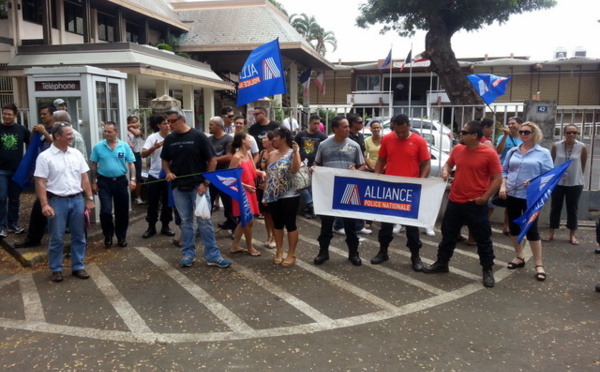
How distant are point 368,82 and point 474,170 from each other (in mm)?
37111

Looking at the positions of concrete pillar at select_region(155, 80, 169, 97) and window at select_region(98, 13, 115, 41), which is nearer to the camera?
concrete pillar at select_region(155, 80, 169, 97)

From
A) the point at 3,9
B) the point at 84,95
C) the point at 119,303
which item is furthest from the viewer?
the point at 3,9

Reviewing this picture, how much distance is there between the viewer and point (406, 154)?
5.84 metres

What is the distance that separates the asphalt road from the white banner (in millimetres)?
652

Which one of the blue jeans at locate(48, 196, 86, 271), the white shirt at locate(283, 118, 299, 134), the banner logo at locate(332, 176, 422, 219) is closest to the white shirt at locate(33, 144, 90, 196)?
the blue jeans at locate(48, 196, 86, 271)

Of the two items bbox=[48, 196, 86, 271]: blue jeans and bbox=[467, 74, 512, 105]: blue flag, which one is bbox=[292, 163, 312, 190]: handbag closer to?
bbox=[48, 196, 86, 271]: blue jeans

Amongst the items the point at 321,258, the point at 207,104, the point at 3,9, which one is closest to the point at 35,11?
the point at 3,9

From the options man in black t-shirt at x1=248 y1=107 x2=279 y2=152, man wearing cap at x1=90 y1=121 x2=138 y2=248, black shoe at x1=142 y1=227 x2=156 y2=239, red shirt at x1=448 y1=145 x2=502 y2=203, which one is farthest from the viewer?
man in black t-shirt at x1=248 y1=107 x2=279 y2=152

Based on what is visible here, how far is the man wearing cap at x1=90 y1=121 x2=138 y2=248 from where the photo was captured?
645 cm

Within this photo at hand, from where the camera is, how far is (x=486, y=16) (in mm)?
21281

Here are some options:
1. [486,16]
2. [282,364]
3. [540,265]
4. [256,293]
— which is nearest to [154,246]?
[256,293]

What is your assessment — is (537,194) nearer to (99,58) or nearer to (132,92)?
(132,92)

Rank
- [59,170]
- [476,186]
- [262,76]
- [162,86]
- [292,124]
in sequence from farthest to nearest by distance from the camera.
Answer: [162,86] → [292,124] → [262,76] → [476,186] → [59,170]

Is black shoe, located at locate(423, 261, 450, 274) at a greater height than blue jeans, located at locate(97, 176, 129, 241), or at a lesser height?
lesser
